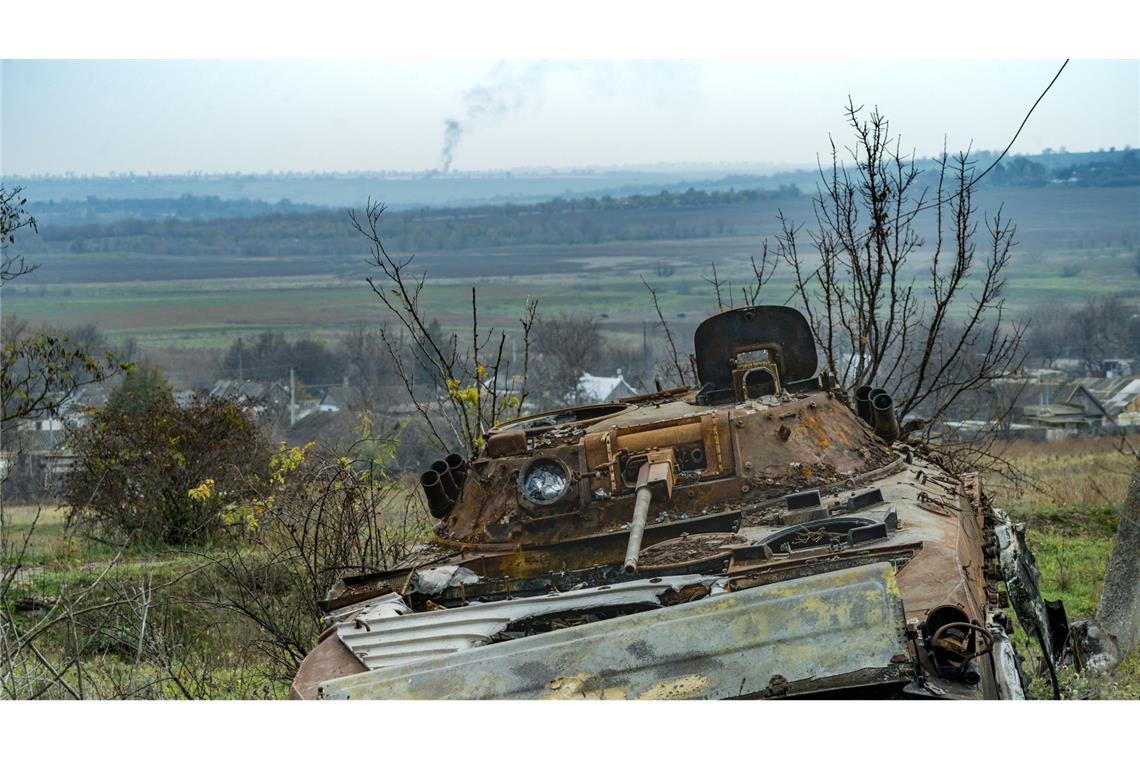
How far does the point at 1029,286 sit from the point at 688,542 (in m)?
45.5

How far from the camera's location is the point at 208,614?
1366 cm

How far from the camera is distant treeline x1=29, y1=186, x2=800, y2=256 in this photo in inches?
2945

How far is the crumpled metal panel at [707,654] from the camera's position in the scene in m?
6.20

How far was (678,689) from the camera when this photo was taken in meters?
6.29

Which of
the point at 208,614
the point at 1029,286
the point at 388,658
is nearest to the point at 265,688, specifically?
the point at 208,614

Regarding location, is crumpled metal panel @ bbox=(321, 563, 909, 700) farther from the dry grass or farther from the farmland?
the farmland

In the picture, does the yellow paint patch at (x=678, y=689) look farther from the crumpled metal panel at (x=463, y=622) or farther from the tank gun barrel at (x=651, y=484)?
the tank gun barrel at (x=651, y=484)

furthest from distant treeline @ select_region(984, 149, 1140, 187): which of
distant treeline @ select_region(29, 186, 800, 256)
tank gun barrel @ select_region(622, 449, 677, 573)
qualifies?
distant treeline @ select_region(29, 186, 800, 256)

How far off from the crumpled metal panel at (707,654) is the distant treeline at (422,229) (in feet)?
208

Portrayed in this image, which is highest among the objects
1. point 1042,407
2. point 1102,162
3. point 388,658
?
point 1102,162

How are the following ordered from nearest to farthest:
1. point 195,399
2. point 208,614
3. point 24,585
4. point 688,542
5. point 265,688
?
point 688,542 → point 265,688 → point 208,614 → point 24,585 → point 195,399

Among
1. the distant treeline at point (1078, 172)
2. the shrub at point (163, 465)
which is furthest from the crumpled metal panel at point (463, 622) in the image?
the distant treeline at point (1078, 172)

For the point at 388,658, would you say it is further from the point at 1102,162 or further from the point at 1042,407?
the point at 1042,407

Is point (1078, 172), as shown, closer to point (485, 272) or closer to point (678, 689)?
point (678, 689)
